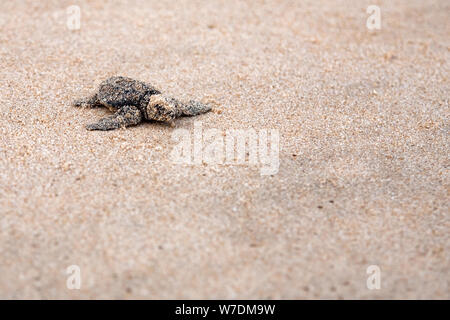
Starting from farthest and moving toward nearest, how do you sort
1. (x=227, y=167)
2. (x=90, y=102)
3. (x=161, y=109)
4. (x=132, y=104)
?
(x=90, y=102) < (x=132, y=104) < (x=161, y=109) < (x=227, y=167)

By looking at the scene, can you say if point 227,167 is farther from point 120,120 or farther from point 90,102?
point 90,102

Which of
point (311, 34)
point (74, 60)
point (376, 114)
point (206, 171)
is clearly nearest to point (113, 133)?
point (206, 171)

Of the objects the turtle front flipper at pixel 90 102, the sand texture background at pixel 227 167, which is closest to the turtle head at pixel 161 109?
the sand texture background at pixel 227 167

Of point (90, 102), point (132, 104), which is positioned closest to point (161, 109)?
point (132, 104)

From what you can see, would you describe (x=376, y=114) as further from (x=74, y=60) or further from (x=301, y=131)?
(x=74, y=60)

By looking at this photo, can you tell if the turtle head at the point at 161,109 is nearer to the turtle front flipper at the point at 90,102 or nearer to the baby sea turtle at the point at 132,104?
the baby sea turtle at the point at 132,104

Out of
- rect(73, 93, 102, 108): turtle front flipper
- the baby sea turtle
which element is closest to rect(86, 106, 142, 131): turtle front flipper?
the baby sea turtle

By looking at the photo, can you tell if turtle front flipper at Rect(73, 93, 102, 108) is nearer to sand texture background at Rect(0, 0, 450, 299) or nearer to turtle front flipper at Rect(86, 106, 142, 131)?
sand texture background at Rect(0, 0, 450, 299)
